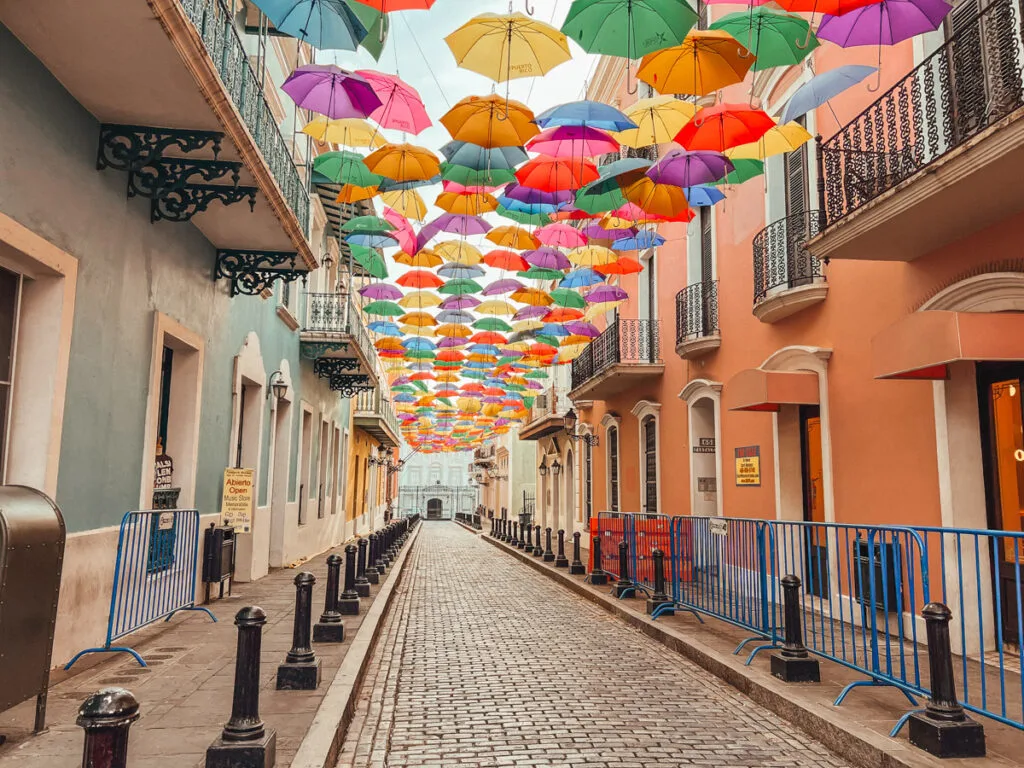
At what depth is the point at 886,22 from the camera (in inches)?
264

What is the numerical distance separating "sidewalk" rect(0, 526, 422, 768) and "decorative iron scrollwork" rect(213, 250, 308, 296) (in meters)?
4.69

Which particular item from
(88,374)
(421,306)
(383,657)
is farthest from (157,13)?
(421,306)

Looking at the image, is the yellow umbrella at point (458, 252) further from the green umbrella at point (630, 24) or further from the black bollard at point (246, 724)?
the black bollard at point (246, 724)

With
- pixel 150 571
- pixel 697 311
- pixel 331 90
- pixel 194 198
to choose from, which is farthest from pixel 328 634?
pixel 697 311

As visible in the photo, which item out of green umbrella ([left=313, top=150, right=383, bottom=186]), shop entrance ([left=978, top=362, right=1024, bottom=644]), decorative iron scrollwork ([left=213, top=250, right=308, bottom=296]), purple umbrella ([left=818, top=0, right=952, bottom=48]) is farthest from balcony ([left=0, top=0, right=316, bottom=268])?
shop entrance ([left=978, top=362, right=1024, bottom=644])

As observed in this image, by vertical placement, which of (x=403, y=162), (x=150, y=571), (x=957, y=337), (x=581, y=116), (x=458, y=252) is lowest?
(x=150, y=571)

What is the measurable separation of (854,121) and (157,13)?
694 cm

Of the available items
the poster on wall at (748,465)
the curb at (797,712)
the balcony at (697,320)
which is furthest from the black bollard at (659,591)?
the balcony at (697,320)

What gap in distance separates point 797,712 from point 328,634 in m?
4.59

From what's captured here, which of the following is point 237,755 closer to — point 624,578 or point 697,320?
point 624,578

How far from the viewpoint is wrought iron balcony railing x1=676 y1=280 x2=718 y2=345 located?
14.4 m

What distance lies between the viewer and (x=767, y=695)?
6109mm

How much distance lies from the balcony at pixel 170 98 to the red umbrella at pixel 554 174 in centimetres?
312

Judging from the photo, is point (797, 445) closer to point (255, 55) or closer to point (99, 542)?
point (99, 542)
